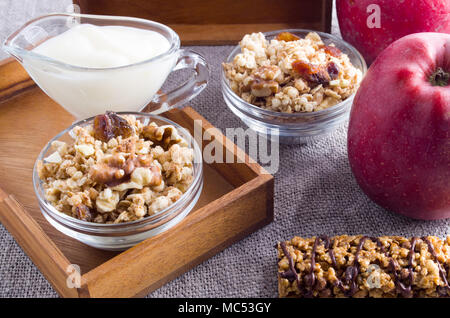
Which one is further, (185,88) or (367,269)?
(185,88)

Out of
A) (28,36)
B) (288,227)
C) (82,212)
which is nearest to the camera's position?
(82,212)

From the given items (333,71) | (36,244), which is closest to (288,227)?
(333,71)

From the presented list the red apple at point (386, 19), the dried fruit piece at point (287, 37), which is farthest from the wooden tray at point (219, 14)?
the dried fruit piece at point (287, 37)

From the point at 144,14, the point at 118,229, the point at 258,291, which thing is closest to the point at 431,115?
the point at 258,291

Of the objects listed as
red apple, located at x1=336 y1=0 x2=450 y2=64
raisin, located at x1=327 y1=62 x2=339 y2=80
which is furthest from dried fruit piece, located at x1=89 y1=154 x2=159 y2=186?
red apple, located at x1=336 y1=0 x2=450 y2=64

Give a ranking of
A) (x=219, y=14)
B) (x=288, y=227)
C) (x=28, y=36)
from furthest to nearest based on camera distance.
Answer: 1. (x=219, y=14)
2. (x=28, y=36)
3. (x=288, y=227)

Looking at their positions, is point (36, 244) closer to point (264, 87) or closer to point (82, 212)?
point (82, 212)

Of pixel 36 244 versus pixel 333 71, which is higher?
pixel 333 71

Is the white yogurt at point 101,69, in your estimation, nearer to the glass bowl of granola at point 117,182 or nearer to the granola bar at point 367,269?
the glass bowl of granola at point 117,182
